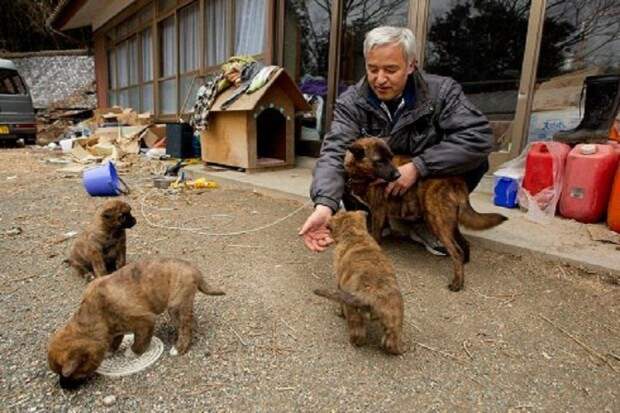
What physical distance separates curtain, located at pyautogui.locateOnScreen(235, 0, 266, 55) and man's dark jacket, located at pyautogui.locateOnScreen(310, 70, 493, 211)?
530 centimetres

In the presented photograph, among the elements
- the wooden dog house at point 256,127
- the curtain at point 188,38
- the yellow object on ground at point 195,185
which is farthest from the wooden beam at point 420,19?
the curtain at point 188,38

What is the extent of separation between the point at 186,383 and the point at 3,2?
2478cm

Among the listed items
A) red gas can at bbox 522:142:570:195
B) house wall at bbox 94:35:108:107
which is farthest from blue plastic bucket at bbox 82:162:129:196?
house wall at bbox 94:35:108:107

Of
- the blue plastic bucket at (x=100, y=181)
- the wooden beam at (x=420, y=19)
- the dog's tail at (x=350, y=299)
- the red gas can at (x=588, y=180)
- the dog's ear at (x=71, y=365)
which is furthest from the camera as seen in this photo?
the wooden beam at (x=420, y=19)

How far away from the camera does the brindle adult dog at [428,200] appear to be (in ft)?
8.73

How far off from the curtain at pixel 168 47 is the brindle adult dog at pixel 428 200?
977cm

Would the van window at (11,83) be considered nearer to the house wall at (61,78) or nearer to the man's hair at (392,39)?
the house wall at (61,78)

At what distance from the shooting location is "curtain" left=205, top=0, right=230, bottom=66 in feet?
29.3

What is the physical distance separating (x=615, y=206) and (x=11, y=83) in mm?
14989

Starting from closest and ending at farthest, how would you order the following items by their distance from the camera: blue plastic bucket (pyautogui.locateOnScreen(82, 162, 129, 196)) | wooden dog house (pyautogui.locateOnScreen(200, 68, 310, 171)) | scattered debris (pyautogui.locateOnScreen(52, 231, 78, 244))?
scattered debris (pyautogui.locateOnScreen(52, 231, 78, 244)), blue plastic bucket (pyautogui.locateOnScreen(82, 162, 129, 196)), wooden dog house (pyautogui.locateOnScreen(200, 68, 310, 171))

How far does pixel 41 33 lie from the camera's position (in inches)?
853

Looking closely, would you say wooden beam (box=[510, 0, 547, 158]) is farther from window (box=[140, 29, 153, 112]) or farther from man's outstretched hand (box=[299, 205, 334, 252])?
window (box=[140, 29, 153, 112])

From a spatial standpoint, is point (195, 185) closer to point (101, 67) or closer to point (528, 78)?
point (528, 78)

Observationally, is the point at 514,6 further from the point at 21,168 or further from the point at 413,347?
the point at 21,168
